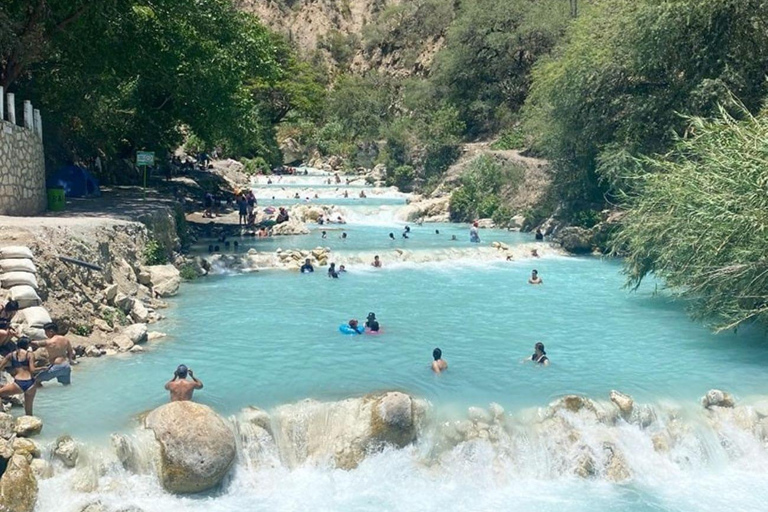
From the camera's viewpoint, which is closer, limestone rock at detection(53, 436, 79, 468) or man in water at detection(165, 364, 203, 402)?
limestone rock at detection(53, 436, 79, 468)

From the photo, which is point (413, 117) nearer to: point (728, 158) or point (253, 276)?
point (253, 276)

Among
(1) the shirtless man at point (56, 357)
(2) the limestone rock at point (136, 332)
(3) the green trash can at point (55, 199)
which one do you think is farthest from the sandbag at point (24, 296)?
(3) the green trash can at point (55, 199)

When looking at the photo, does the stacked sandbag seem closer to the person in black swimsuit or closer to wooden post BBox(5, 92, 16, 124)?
the person in black swimsuit

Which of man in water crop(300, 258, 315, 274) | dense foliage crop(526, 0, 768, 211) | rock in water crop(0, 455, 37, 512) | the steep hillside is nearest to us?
rock in water crop(0, 455, 37, 512)

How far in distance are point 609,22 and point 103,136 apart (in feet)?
67.7

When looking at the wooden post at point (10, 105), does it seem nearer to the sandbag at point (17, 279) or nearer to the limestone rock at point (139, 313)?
the limestone rock at point (139, 313)

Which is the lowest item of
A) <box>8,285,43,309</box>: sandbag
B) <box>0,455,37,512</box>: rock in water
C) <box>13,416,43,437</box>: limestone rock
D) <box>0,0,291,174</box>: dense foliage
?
<box>0,455,37,512</box>: rock in water

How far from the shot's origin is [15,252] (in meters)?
14.7

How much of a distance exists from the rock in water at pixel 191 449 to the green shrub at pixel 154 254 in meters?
11.2

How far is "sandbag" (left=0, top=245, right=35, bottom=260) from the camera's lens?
14578 millimetres

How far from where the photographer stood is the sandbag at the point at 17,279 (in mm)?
14094

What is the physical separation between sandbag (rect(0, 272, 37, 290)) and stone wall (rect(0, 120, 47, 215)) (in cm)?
529

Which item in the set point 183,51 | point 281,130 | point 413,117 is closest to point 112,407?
point 183,51

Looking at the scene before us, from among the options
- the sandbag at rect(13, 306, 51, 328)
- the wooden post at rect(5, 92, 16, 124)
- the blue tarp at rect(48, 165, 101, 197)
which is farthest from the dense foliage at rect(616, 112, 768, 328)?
the blue tarp at rect(48, 165, 101, 197)
